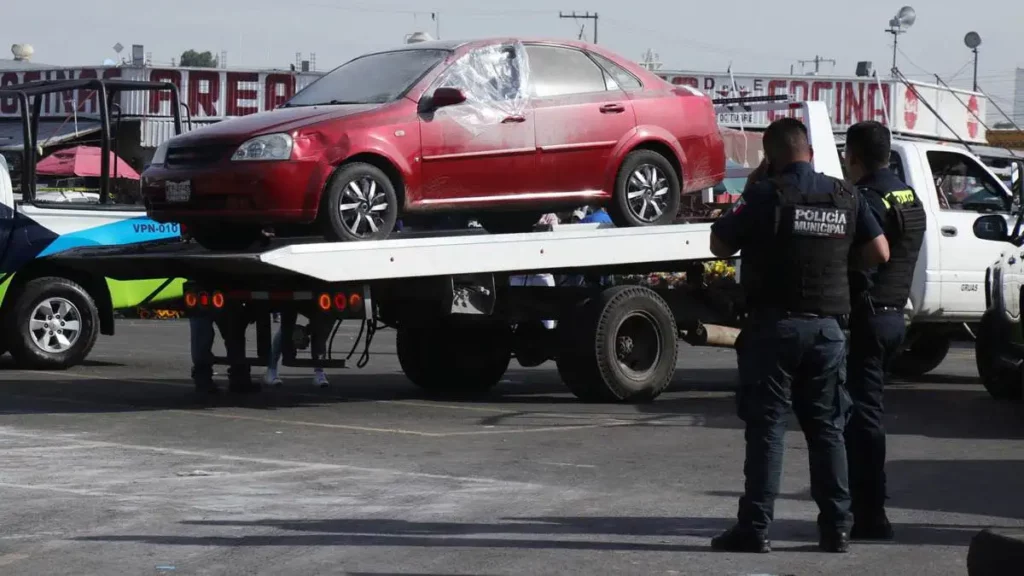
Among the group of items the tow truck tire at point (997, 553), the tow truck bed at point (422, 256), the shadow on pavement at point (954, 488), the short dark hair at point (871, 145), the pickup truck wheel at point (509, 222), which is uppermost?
the short dark hair at point (871, 145)

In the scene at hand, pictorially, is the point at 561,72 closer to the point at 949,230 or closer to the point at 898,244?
the point at 949,230

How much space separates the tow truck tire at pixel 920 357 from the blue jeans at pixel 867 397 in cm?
854

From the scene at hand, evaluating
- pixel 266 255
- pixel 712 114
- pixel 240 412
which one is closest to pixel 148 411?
pixel 240 412

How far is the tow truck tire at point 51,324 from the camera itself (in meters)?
15.0

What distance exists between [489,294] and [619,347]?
4.11ft

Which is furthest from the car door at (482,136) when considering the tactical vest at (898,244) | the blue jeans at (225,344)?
the tactical vest at (898,244)

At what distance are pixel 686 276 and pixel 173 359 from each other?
19.4 ft

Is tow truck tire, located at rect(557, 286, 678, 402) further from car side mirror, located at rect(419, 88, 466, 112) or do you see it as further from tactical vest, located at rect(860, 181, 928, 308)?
tactical vest, located at rect(860, 181, 928, 308)

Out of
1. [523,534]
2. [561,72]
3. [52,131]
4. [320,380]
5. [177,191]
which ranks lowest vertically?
Result: [320,380]

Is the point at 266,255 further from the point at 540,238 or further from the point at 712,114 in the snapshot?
the point at 712,114

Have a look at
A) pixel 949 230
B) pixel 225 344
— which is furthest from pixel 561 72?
pixel 949 230

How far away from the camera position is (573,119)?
40.1 ft

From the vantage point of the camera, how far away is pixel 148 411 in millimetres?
12031

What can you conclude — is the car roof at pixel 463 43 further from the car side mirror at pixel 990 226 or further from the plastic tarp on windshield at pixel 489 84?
the car side mirror at pixel 990 226
